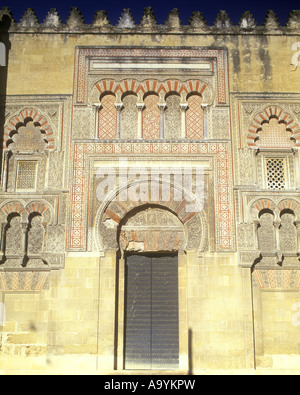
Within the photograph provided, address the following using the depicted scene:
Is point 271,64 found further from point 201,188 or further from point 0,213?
point 0,213

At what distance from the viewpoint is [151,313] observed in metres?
9.26

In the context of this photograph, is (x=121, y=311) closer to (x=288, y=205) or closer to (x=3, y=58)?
(x=288, y=205)

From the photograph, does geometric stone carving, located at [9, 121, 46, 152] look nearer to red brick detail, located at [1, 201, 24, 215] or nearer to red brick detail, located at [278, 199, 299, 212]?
red brick detail, located at [1, 201, 24, 215]

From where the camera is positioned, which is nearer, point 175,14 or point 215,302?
point 215,302

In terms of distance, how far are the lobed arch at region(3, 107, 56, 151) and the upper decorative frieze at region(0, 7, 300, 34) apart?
6.13 ft

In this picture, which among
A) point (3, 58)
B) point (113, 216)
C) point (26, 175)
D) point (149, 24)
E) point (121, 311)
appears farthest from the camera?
point (149, 24)

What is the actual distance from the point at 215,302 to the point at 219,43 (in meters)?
5.48

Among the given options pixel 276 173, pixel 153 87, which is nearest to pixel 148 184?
pixel 153 87

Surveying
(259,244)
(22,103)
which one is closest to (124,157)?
(22,103)

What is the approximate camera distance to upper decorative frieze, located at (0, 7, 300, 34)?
1031 centimetres

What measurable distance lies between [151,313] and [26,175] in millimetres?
3779

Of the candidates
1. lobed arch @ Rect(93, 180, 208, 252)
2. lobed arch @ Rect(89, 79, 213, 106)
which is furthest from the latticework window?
lobed arch @ Rect(93, 180, 208, 252)

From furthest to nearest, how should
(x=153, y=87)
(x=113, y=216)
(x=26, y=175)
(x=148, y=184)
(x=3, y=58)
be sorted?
1. (x=3, y=58)
2. (x=153, y=87)
3. (x=26, y=175)
4. (x=148, y=184)
5. (x=113, y=216)

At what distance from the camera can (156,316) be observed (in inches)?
Answer: 364
